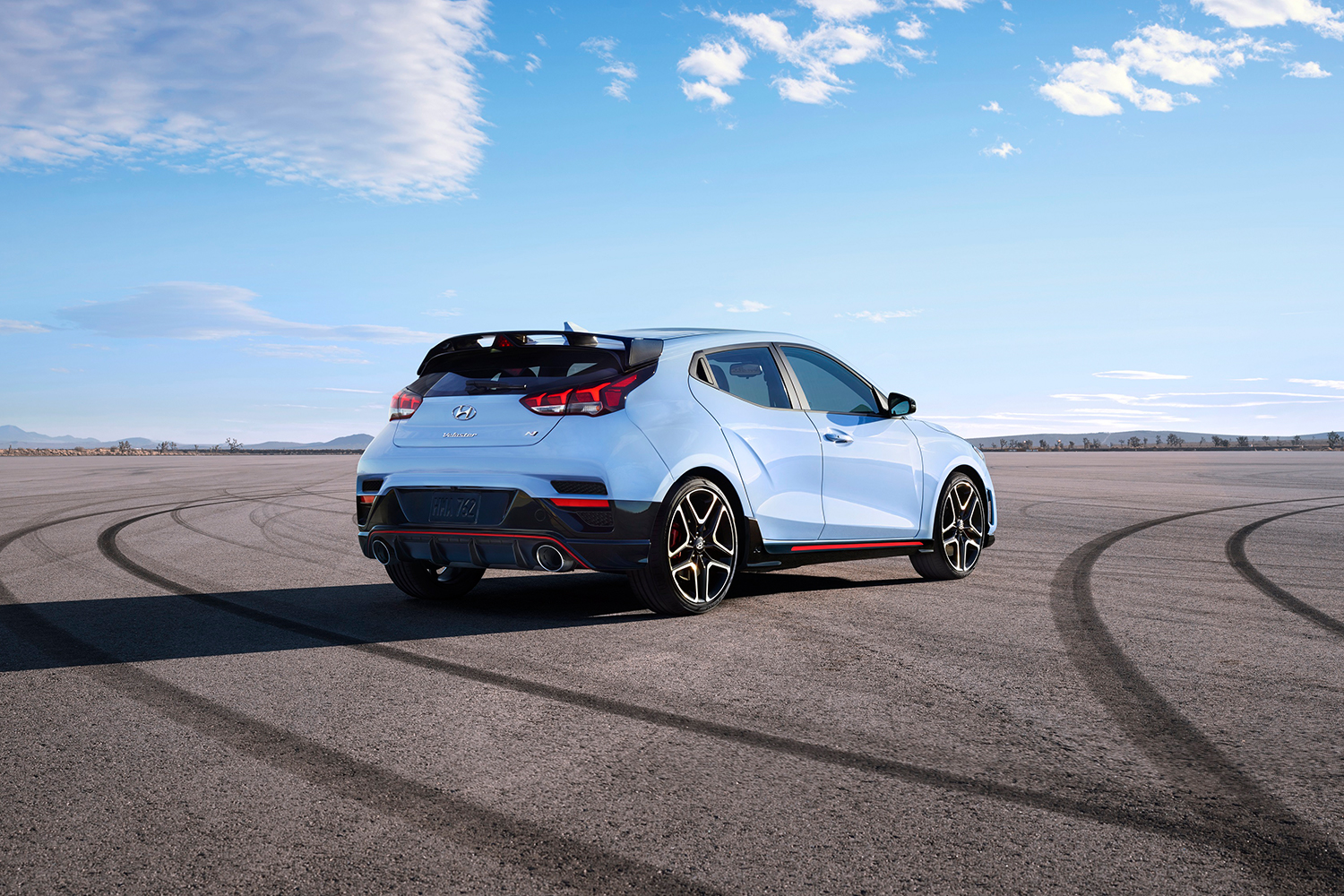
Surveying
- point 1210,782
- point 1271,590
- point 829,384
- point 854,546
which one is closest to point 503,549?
point 854,546

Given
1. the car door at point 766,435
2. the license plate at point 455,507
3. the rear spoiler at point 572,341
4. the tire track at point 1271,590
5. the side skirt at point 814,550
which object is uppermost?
the rear spoiler at point 572,341

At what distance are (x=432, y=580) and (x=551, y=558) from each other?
177cm

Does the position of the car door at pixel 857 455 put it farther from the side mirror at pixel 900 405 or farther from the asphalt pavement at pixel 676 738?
the asphalt pavement at pixel 676 738

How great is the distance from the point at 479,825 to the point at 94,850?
1.01 m

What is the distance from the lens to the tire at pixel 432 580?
7168mm

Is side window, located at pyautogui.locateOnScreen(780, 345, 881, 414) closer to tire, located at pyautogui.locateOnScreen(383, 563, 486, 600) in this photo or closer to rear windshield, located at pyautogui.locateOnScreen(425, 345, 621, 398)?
rear windshield, located at pyautogui.locateOnScreen(425, 345, 621, 398)

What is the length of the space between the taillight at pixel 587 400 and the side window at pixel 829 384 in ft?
5.54

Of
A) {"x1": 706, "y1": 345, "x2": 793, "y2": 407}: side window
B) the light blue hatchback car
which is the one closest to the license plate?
the light blue hatchback car

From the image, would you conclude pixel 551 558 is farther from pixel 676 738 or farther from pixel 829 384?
pixel 829 384

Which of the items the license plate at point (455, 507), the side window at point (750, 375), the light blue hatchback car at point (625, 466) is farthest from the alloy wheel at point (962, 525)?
the license plate at point (455, 507)

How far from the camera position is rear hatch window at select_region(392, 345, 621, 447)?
597cm

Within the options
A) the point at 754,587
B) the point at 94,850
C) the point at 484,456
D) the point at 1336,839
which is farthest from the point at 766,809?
the point at 754,587

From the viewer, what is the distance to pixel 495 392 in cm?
616

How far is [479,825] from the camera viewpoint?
2965 millimetres
